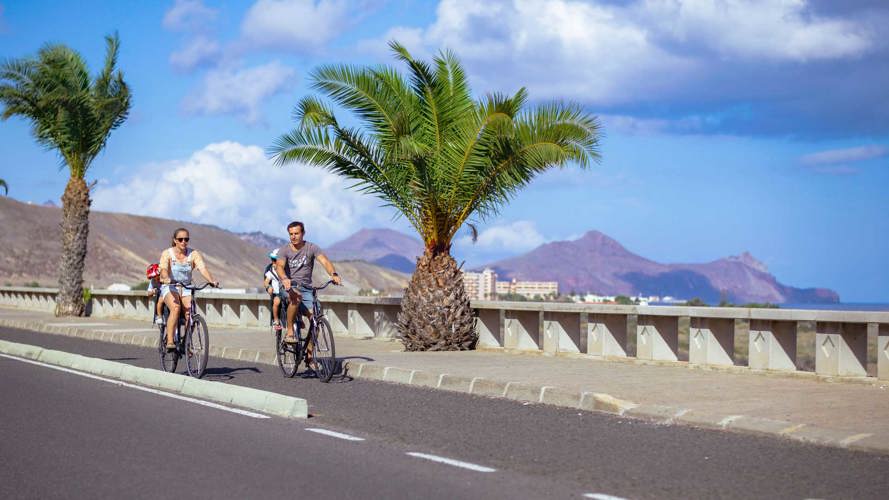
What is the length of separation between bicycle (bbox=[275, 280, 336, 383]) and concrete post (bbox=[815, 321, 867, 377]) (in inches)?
253

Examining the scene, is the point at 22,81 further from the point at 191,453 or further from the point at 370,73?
the point at 191,453

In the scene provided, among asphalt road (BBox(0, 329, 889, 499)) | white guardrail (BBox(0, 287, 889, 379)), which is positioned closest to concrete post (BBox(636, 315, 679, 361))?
white guardrail (BBox(0, 287, 889, 379))

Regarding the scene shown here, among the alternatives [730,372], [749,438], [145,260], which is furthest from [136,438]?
[145,260]

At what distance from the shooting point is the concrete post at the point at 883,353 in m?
13.8

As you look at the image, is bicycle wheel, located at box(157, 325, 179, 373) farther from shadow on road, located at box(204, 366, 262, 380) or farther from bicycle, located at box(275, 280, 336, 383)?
bicycle, located at box(275, 280, 336, 383)

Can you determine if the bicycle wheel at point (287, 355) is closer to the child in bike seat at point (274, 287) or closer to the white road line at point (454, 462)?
the child in bike seat at point (274, 287)

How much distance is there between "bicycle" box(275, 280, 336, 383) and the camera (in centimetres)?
1504

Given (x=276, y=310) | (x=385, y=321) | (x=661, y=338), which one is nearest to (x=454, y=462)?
(x=276, y=310)

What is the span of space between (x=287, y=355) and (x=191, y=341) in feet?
4.62

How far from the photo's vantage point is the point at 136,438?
983 centimetres

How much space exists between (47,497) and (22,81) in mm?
31241

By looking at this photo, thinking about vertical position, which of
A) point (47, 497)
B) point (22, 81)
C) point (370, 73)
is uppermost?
point (22, 81)

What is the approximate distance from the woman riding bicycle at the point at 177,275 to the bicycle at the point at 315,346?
1.30 m

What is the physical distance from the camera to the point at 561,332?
1939 cm
